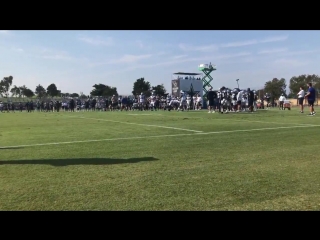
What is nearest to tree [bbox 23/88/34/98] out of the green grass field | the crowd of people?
the crowd of people

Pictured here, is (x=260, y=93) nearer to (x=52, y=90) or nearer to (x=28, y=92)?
(x=52, y=90)

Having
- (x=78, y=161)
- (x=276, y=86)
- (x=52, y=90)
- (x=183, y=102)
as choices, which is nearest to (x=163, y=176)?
(x=78, y=161)

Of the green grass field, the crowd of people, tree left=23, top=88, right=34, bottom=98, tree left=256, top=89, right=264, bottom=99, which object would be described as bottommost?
the green grass field

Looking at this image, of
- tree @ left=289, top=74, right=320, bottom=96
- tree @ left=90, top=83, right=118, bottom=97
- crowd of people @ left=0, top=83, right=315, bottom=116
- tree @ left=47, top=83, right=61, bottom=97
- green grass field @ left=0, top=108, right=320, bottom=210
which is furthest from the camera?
tree @ left=90, top=83, right=118, bottom=97

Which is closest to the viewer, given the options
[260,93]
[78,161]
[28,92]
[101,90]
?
[78,161]

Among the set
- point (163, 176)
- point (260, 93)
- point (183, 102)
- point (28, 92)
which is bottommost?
point (163, 176)

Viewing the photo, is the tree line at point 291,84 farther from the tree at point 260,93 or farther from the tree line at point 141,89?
the tree at point 260,93

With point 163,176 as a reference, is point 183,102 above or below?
above

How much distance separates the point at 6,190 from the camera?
4711 millimetres

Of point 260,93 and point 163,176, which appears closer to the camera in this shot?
point 163,176

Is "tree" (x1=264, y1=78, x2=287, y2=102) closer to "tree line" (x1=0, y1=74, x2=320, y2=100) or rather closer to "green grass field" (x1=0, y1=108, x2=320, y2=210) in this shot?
"tree line" (x1=0, y1=74, x2=320, y2=100)
